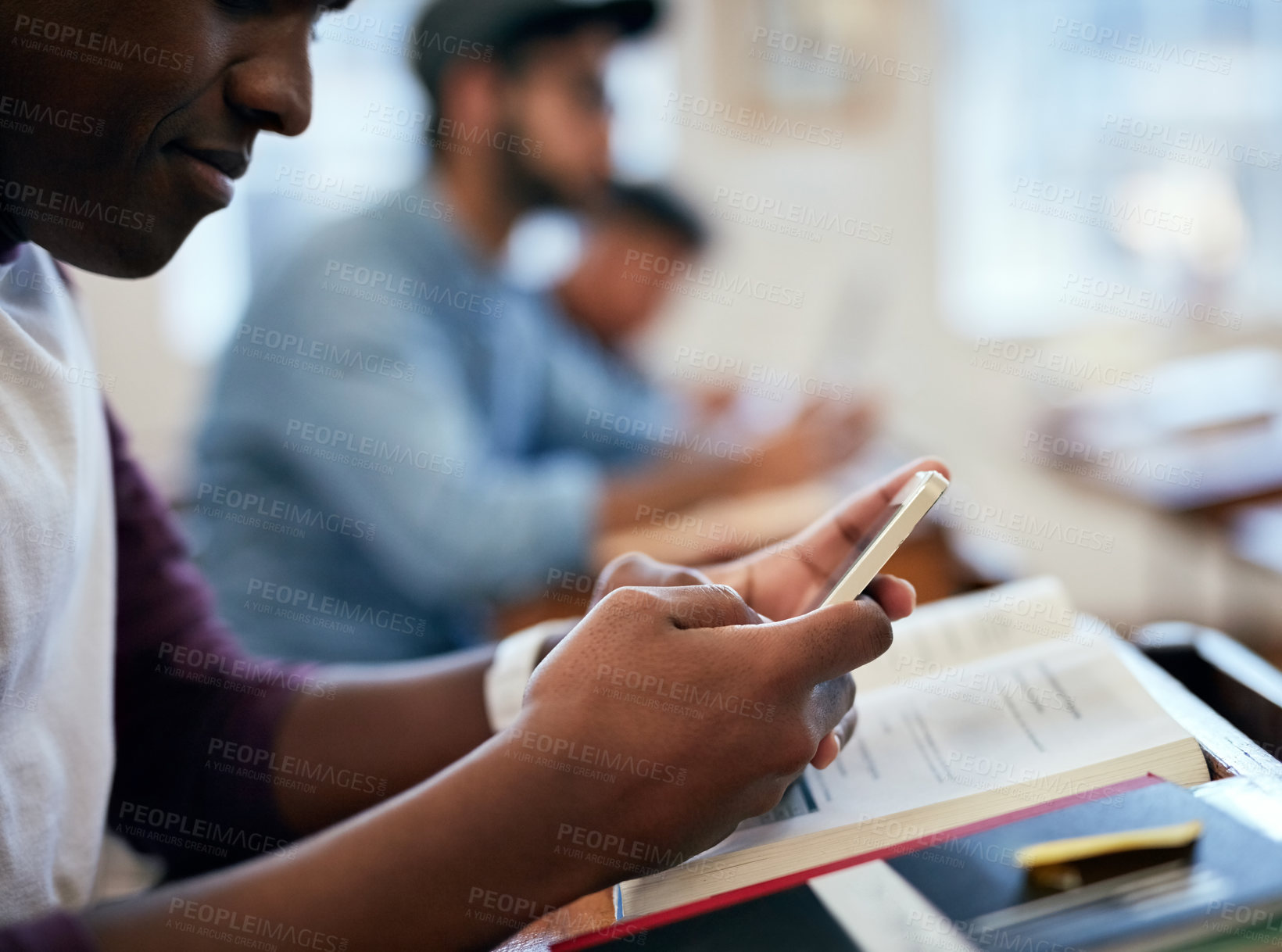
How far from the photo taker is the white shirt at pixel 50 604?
587mm

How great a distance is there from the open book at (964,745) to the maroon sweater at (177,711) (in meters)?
0.41

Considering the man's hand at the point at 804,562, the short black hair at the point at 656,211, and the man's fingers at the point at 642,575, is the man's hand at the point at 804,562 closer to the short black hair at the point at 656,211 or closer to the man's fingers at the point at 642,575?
the man's fingers at the point at 642,575

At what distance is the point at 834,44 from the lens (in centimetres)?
308

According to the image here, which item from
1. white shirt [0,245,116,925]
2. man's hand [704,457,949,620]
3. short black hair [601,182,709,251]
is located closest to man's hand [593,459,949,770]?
man's hand [704,457,949,620]

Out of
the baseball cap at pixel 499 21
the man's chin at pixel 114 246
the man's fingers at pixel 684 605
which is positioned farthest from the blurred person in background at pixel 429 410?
the man's fingers at pixel 684 605

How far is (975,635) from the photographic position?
0.75 meters

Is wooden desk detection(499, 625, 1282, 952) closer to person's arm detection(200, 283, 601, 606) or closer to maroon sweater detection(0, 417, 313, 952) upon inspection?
maroon sweater detection(0, 417, 313, 952)

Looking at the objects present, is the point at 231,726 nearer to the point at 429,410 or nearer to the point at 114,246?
the point at 114,246

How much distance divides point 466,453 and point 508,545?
0.49ft

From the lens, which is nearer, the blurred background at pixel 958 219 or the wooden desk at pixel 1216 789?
the wooden desk at pixel 1216 789

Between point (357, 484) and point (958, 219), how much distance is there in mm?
2551

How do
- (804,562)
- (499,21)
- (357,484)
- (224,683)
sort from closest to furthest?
(804,562)
(224,683)
(357,484)
(499,21)

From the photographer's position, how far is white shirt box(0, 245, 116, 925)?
1.93 ft

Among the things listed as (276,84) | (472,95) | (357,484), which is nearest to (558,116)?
(472,95)
